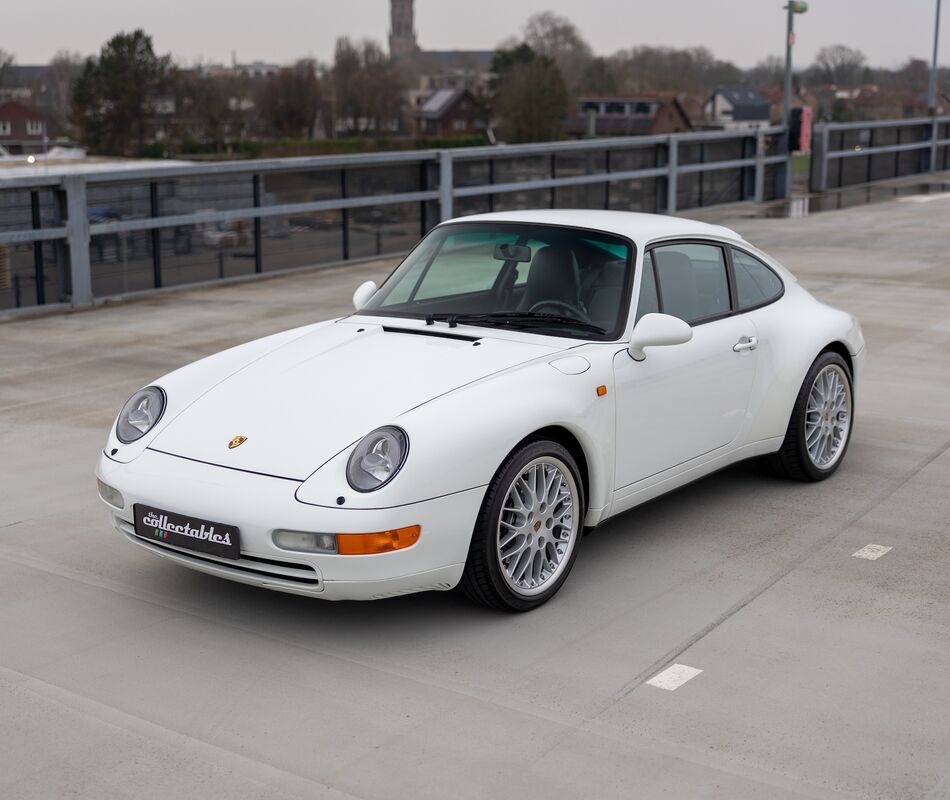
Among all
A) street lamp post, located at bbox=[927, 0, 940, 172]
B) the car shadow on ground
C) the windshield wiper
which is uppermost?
street lamp post, located at bbox=[927, 0, 940, 172]

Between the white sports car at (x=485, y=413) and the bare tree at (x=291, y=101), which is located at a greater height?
the bare tree at (x=291, y=101)

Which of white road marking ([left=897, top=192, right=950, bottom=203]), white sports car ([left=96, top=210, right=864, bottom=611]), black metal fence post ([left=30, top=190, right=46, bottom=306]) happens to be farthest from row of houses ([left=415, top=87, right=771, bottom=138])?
white sports car ([left=96, top=210, right=864, bottom=611])

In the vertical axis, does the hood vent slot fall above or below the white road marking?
above

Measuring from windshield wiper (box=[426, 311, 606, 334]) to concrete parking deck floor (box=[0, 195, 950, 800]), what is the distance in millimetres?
978

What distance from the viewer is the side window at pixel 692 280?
568cm

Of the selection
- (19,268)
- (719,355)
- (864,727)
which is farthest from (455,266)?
(19,268)

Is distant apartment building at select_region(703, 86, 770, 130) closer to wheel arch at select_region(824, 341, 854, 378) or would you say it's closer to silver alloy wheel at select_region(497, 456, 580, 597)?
wheel arch at select_region(824, 341, 854, 378)

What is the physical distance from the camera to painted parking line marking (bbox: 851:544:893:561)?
5.45 metres

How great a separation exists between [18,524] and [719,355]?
128 inches

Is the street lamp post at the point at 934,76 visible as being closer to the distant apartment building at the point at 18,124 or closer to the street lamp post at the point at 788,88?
the street lamp post at the point at 788,88

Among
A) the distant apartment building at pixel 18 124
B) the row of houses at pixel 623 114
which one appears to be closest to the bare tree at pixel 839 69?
the row of houses at pixel 623 114

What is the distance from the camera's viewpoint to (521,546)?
4.74 metres

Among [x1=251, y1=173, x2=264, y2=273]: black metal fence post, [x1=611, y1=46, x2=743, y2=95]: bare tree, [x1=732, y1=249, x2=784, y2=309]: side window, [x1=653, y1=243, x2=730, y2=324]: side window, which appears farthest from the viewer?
[x1=611, y1=46, x2=743, y2=95]: bare tree

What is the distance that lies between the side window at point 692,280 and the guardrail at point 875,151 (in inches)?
774
